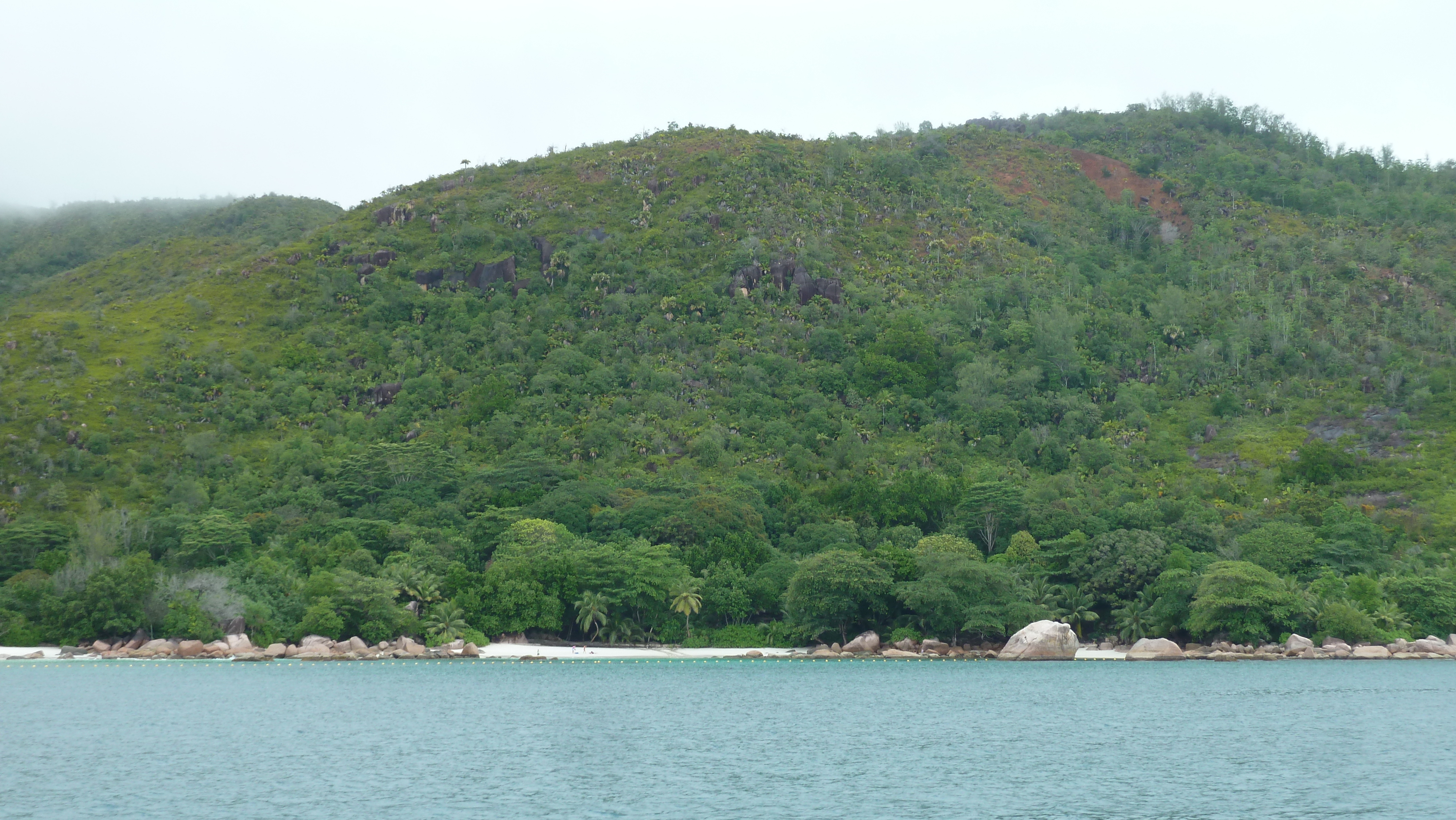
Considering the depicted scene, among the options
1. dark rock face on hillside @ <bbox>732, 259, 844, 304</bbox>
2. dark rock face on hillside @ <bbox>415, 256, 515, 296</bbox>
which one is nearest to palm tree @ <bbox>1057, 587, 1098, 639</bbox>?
dark rock face on hillside @ <bbox>732, 259, 844, 304</bbox>

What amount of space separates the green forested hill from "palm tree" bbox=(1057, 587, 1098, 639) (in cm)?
32

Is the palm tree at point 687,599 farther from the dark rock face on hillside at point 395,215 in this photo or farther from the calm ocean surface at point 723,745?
the dark rock face on hillside at point 395,215

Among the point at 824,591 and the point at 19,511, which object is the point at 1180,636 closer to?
the point at 824,591

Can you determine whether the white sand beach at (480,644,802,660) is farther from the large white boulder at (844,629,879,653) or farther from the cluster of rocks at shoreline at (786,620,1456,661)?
the cluster of rocks at shoreline at (786,620,1456,661)

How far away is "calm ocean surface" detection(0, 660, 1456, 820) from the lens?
32875mm

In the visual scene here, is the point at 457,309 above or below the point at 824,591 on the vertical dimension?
above

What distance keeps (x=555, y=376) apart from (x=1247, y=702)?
3989 inches

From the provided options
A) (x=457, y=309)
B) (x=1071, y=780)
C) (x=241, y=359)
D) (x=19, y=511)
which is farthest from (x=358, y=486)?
(x=1071, y=780)

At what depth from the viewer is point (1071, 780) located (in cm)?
3647

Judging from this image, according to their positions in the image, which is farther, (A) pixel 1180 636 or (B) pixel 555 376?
(B) pixel 555 376

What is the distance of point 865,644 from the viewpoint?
84750 mm

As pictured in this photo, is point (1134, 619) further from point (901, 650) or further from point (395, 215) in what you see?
point (395, 215)

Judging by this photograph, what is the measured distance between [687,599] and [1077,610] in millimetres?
28419

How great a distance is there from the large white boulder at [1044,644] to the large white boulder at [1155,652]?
3975mm
